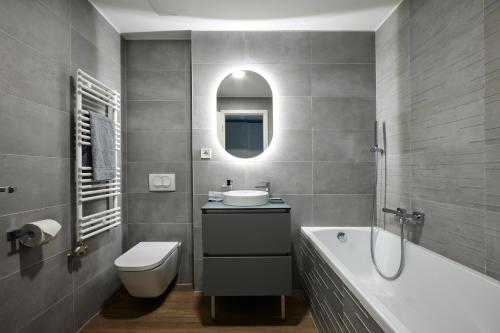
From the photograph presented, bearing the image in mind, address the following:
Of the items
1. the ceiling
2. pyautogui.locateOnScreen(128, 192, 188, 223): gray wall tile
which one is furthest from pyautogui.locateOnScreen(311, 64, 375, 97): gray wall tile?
pyautogui.locateOnScreen(128, 192, 188, 223): gray wall tile

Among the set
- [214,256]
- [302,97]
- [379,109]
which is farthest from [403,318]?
[302,97]

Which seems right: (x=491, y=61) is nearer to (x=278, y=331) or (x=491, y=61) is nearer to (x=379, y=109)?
(x=379, y=109)

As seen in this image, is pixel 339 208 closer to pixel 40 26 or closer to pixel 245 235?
pixel 245 235

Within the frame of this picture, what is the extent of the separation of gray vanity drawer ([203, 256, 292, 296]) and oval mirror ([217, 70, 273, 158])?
0.92 metres

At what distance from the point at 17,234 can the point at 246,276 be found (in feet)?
4.29

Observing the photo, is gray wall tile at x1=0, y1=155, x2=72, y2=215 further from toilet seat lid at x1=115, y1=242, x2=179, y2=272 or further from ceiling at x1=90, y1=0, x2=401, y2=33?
ceiling at x1=90, y1=0, x2=401, y2=33

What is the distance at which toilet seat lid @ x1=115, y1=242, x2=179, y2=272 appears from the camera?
175 cm

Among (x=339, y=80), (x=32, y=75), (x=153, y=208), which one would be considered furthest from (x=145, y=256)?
(x=339, y=80)

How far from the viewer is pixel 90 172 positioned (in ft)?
5.81

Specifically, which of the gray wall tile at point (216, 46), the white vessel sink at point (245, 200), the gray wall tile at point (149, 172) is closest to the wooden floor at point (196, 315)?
the white vessel sink at point (245, 200)

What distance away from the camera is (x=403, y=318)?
1480 mm

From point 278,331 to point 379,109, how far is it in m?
1.93

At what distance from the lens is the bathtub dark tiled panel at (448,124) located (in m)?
1.23

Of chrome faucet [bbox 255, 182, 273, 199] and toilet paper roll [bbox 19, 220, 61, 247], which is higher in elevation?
chrome faucet [bbox 255, 182, 273, 199]
